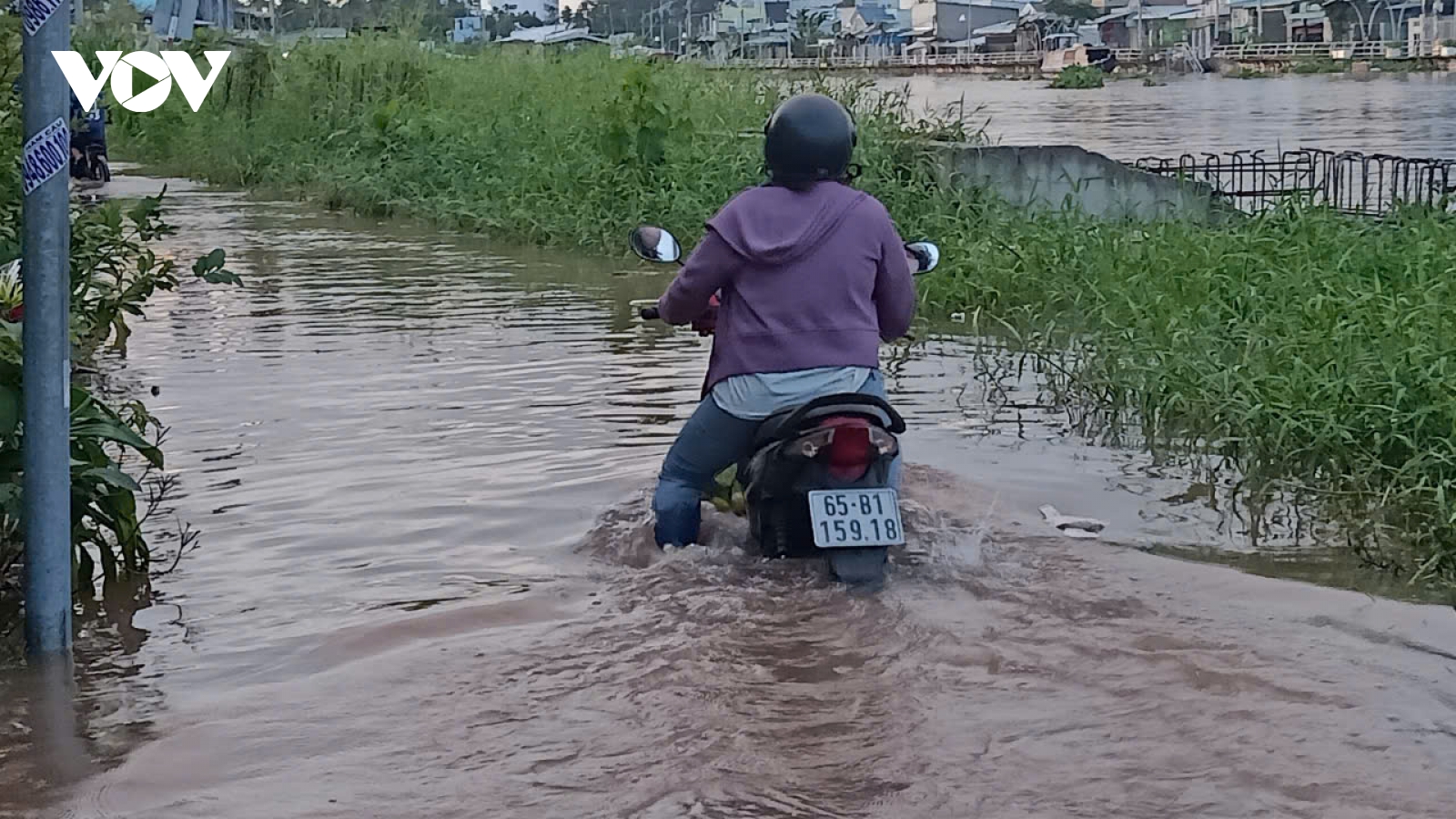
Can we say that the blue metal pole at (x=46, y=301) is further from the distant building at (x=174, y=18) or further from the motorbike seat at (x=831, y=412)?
the distant building at (x=174, y=18)

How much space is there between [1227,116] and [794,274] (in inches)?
1289

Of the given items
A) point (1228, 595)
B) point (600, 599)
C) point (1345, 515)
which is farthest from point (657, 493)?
point (1345, 515)

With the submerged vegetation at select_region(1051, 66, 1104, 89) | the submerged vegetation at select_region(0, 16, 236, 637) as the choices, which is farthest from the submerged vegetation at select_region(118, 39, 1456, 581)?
the submerged vegetation at select_region(1051, 66, 1104, 89)

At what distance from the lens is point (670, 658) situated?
500 centimetres

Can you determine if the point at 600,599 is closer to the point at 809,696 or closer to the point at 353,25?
the point at 809,696

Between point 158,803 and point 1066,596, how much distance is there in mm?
2731

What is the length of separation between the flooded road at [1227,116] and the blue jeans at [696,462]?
10880 mm

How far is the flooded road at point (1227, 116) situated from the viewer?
25344 millimetres

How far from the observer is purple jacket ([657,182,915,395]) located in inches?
208

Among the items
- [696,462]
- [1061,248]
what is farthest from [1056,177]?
[696,462]

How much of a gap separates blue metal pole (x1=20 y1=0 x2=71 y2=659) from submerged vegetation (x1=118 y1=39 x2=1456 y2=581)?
395cm

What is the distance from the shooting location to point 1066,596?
18.2ft

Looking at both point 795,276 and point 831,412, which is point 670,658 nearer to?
point 831,412

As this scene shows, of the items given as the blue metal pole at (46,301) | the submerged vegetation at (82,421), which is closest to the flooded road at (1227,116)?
the submerged vegetation at (82,421)
